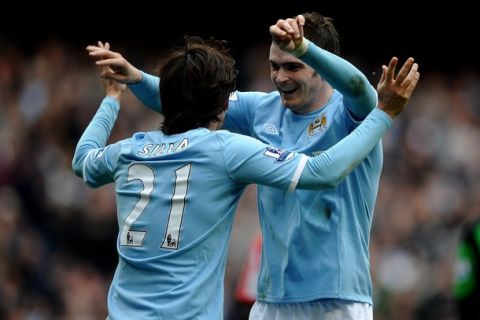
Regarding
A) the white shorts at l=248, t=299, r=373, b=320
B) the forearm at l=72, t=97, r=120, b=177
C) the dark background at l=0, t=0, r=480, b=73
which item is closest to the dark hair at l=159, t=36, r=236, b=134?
the forearm at l=72, t=97, r=120, b=177

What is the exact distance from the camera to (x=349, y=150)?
5.02 meters

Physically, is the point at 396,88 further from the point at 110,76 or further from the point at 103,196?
the point at 103,196

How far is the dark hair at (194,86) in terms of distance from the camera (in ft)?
16.6

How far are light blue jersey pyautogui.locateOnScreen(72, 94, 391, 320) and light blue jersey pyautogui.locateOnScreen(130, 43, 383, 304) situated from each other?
0.42 m

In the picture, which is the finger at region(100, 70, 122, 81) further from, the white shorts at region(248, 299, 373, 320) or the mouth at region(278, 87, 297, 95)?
the white shorts at region(248, 299, 373, 320)

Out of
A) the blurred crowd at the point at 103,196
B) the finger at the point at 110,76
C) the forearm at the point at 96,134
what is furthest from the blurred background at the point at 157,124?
the finger at the point at 110,76

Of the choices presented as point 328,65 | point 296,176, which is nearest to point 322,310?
point 296,176

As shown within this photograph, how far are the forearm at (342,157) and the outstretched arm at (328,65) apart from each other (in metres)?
0.21

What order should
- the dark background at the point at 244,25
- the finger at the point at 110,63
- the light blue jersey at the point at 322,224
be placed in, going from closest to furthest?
the light blue jersey at the point at 322,224
the finger at the point at 110,63
the dark background at the point at 244,25

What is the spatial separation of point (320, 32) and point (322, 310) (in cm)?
128

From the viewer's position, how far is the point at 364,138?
5.07 metres

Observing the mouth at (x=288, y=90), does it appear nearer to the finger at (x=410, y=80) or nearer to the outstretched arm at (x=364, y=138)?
the outstretched arm at (x=364, y=138)

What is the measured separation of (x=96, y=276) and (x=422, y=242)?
11.3 feet

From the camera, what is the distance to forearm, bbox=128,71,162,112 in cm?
605
